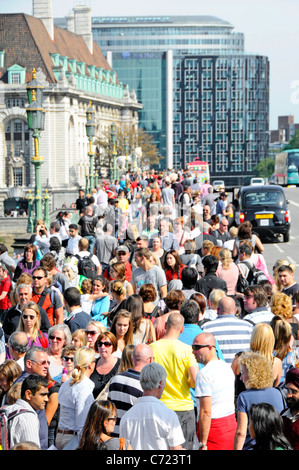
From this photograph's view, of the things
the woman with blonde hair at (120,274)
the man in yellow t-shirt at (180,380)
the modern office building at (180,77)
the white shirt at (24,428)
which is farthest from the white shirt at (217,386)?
the modern office building at (180,77)

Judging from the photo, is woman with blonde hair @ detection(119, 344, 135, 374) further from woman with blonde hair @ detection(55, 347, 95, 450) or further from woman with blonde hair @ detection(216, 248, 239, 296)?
woman with blonde hair @ detection(216, 248, 239, 296)

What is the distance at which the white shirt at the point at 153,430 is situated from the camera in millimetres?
6371

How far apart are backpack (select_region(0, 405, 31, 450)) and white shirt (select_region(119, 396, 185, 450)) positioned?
0.83m

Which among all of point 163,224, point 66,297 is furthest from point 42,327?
point 163,224

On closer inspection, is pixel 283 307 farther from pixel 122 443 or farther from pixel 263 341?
pixel 122 443

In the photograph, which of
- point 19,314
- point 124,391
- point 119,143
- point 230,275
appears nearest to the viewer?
point 124,391

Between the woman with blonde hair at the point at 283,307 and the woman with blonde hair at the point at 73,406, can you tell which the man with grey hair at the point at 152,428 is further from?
the woman with blonde hair at the point at 283,307

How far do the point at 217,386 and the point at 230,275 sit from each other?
5352 millimetres

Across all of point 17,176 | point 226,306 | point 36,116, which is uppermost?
point 36,116

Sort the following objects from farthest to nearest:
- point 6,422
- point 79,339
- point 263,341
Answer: point 79,339 → point 263,341 → point 6,422

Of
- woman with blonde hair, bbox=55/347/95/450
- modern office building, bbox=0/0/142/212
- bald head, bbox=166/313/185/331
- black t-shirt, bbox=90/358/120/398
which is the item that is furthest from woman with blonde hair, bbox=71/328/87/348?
modern office building, bbox=0/0/142/212

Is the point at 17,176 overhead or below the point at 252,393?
below

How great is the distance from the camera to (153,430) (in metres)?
6.38

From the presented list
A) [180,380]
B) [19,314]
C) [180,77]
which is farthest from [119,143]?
[180,380]
